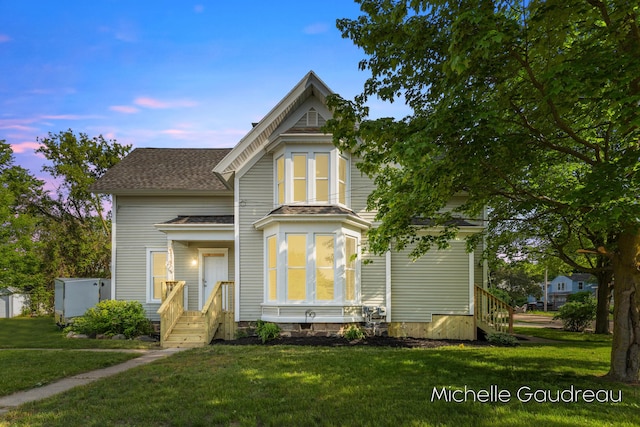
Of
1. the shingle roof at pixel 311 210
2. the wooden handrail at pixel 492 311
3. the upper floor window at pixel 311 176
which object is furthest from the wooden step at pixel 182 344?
the wooden handrail at pixel 492 311

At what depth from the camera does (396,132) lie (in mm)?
6016

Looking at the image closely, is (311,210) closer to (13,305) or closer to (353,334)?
(353,334)

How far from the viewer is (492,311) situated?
12852 mm

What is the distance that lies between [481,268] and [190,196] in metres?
11.0

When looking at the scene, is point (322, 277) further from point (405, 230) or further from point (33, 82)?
point (33, 82)

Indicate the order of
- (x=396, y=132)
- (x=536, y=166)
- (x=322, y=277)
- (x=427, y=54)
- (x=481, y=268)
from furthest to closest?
1. (x=481, y=268)
2. (x=322, y=277)
3. (x=536, y=166)
4. (x=427, y=54)
5. (x=396, y=132)

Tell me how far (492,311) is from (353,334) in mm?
4695

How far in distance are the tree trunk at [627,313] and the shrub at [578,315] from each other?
1336cm

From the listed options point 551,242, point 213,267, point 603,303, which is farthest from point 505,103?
point 603,303

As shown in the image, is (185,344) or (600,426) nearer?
(600,426)

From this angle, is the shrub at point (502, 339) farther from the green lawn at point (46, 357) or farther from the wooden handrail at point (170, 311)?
the green lawn at point (46, 357)

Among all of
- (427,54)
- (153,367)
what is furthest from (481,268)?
(153,367)

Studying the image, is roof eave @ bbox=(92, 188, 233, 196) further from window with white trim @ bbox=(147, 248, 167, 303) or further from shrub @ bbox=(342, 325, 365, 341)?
shrub @ bbox=(342, 325, 365, 341)

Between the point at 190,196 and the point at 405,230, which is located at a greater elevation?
the point at 190,196
